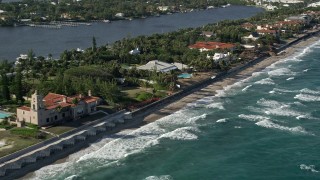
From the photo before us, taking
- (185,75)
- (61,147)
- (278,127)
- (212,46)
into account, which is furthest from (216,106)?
(212,46)

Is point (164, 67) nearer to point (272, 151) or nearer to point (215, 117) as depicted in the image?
point (215, 117)

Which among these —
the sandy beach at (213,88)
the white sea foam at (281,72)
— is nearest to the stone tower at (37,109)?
the sandy beach at (213,88)

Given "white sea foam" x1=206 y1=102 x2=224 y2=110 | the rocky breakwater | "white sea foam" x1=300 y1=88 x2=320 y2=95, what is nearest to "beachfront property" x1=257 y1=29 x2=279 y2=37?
"white sea foam" x1=300 y1=88 x2=320 y2=95

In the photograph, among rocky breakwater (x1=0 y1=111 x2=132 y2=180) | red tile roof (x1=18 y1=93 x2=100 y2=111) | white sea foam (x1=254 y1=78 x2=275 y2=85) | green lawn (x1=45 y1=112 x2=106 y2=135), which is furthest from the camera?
white sea foam (x1=254 y1=78 x2=275 y2=85)

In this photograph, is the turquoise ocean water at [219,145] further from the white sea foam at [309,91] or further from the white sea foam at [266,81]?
the white sea foam at [266,81]

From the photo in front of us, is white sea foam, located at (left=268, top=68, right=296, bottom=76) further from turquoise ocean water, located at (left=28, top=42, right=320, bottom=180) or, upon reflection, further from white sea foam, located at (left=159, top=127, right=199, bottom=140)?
white sea foam, located at (left=159, top=127, right=199, bottom=140)
